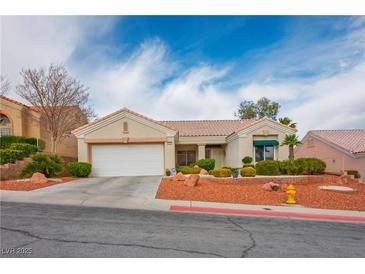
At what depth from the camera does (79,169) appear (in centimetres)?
1648

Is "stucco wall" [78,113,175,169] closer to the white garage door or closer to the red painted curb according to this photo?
the white garage door

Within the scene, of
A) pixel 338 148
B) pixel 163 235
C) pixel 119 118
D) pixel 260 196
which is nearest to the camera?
pixel 163 235

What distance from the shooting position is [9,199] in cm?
908

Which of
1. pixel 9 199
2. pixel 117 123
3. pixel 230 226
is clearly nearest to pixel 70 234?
pixel 230 226

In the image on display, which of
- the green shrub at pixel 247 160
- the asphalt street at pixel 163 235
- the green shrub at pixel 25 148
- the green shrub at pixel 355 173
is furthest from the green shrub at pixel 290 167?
the green shrub at pixel 25 148

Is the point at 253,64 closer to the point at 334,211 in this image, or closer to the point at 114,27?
the point at 114,27

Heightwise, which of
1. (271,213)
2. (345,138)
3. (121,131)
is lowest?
(271,213)

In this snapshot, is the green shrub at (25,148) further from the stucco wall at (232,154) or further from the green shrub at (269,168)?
the green shrub at (269,168)

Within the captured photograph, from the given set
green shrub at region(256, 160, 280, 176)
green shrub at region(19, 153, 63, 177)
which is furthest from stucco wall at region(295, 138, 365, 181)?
green shrub at region(19, 153, 63, 177)

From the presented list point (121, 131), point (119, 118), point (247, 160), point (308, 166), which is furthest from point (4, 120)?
point (308, 166)

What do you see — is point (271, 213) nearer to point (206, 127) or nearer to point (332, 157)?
point (332, 157)

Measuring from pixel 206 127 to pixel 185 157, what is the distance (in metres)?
4.21

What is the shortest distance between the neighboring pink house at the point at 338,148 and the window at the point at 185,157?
39.9 feet

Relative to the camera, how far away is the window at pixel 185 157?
2338 cm
